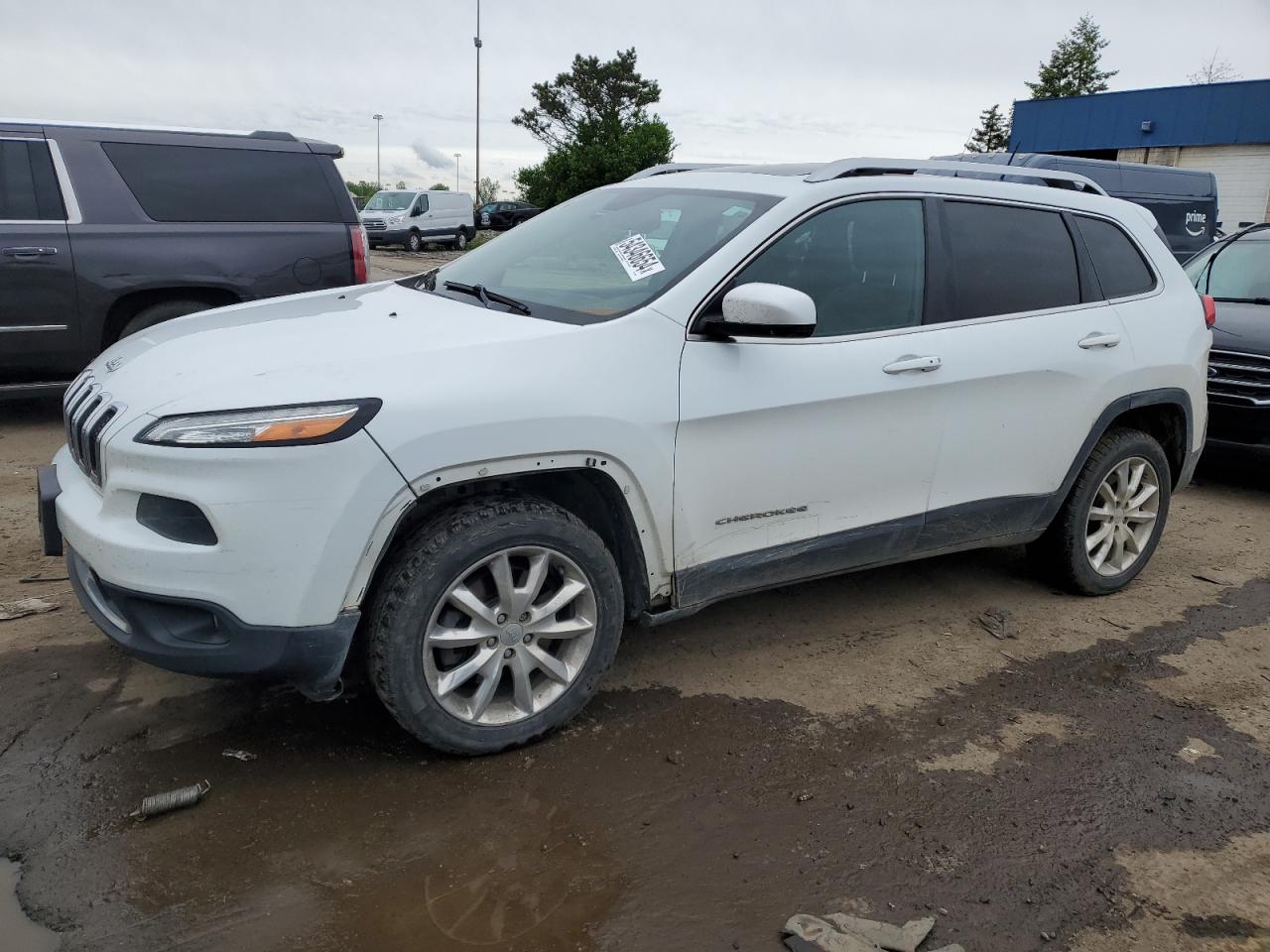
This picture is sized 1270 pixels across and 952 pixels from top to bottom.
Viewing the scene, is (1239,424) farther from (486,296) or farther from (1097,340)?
(486,296)

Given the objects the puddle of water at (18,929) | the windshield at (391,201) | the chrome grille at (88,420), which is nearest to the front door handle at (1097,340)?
the chrome grille at (88,420)

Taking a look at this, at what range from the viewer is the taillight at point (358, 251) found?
7461 mm

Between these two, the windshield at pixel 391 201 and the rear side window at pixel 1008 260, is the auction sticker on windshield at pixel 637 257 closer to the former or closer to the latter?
the rear side window at pixel 1008 260

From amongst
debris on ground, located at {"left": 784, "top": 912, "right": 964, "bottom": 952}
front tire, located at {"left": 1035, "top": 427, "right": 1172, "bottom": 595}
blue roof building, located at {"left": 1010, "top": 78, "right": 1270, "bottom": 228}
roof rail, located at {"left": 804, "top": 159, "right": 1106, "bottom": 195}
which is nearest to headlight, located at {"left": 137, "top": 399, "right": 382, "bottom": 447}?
debris on ground, located at {"left": 784, "top": 912, "right": 964, "bottom": 952}

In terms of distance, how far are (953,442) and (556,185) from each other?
3421 centimetres

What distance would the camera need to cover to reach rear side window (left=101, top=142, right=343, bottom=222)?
271 inches

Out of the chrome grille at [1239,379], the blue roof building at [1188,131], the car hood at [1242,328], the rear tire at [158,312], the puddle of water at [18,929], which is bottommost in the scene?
the puddle of water at [18,929]

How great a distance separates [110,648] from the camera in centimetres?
383

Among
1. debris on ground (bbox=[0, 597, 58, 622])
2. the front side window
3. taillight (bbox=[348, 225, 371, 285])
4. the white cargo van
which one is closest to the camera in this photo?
the front side window

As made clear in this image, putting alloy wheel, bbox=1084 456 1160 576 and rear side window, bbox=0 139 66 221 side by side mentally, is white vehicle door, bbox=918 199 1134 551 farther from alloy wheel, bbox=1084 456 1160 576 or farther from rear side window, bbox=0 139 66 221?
rear side window, bbox=0 139 66 221

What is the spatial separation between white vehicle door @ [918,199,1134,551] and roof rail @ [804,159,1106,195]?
24cm

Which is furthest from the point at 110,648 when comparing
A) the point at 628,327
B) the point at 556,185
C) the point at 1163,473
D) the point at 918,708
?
the point at 556,185

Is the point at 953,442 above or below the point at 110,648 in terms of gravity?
above

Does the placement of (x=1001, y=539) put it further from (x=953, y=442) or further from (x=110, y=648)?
(x=110, y=648)
